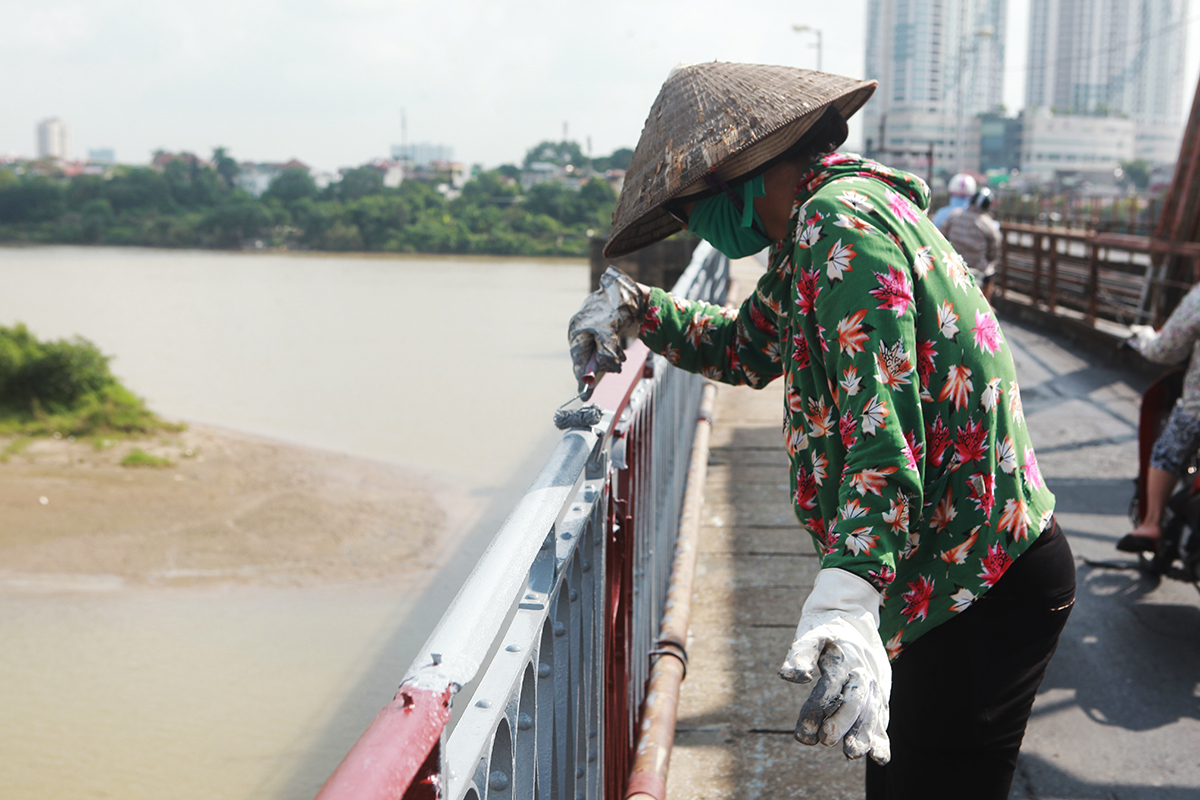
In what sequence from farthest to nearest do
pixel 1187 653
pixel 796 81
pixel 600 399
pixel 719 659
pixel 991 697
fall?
pixel 1187 653 → pixel 719 659 → pixel 600 399 → pixel 796 81 → pixel 991 697

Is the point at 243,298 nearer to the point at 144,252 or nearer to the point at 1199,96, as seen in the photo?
the point at 144,252

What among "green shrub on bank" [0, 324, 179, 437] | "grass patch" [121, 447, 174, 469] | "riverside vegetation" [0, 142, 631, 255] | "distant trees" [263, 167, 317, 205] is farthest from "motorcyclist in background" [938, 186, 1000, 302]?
"distant trees" [263, 167, 317, 205]

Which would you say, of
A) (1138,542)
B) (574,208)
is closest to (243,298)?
(574,208)

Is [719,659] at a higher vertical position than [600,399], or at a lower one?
lower

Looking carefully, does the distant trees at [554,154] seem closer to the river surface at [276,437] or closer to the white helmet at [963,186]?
the river surface at [276,437]

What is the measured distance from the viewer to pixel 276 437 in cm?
1864

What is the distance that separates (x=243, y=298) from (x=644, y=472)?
43915 millimetres

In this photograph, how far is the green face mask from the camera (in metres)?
1.61

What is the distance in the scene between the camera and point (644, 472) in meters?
2.60

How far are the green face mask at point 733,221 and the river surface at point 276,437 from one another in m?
6.15

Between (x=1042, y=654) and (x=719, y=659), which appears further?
(x=719, y=659)

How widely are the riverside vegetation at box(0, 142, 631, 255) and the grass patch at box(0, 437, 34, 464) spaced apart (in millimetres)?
45987

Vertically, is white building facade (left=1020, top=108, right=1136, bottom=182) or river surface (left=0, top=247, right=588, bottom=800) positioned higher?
white building facade (left=1020, top=108, right=1136, bottom=182)

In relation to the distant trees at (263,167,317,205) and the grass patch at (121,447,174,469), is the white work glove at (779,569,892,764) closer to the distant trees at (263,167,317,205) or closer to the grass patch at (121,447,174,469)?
the grass patch at (121,447,174,469)
